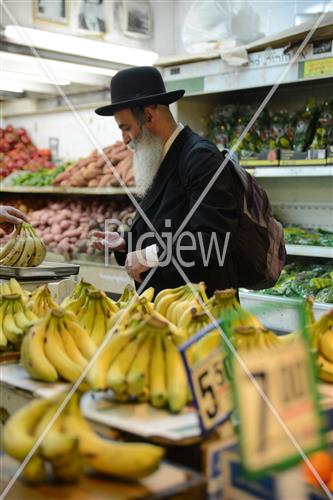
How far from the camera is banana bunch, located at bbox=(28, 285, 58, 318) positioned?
196cm

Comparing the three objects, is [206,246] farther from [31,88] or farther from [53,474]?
[31,88]

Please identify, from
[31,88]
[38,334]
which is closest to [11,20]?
[31,88]

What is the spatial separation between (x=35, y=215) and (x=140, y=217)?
133 inches

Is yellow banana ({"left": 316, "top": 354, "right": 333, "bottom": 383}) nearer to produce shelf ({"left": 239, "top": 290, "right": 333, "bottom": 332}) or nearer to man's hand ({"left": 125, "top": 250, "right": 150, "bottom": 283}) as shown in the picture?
produce shelf ({"left": 239, "top": 290, "right": 333, "bottom": 332})

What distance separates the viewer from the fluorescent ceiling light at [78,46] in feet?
14.2

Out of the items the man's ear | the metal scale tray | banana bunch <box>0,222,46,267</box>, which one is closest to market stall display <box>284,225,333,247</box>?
the man's ear

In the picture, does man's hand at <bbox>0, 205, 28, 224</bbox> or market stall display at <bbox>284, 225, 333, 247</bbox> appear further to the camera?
market stall display at <bbox>284, 225, 333, 247</bbox>

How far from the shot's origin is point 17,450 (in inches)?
42.2

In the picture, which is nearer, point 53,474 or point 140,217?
point 53,474

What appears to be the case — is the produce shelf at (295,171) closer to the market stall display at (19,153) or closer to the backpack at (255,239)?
the backpack at (255,239)

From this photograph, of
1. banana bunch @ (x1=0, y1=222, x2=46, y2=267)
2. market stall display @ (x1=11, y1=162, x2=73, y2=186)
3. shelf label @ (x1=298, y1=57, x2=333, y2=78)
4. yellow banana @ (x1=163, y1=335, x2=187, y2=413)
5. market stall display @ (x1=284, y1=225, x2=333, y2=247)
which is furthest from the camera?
market stall display @ (x1=11, y1=162, x2=73, y2=186)

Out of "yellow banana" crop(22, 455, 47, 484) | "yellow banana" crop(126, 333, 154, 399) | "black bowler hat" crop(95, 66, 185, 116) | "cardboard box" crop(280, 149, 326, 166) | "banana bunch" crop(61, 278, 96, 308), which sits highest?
"black bowler hat" crop(95, 66, 185, 116)

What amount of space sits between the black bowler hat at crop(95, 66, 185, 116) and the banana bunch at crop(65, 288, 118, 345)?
1.15 meters

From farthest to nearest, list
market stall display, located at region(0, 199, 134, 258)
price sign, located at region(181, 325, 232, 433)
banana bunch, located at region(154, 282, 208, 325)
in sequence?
market stall display, located at region(0, 199, 134, 258)
banana bunch, located at region(154, 282, 208, 325)
price sign, located at region(181, 325, 232, 433)
